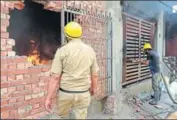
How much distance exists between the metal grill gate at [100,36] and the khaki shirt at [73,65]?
5.13ft

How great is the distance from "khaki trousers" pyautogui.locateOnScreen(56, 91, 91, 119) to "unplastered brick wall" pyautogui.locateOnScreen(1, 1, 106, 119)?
688 mm

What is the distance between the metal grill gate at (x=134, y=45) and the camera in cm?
758

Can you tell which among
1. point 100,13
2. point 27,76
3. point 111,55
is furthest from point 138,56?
point 27,76

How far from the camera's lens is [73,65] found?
11.8ft

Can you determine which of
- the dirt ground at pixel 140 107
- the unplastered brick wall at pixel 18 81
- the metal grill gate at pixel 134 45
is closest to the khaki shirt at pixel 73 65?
the unplastered brick wall at pixel 18 81

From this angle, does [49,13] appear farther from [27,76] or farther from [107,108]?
[107,108]

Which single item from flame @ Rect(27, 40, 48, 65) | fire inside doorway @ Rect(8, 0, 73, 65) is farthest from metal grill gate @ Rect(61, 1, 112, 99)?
flame @ Rect(27, 40, 48, 65)

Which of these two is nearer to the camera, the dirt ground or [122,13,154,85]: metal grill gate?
the dirt ground

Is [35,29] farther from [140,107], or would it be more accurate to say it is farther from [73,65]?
[140,107]

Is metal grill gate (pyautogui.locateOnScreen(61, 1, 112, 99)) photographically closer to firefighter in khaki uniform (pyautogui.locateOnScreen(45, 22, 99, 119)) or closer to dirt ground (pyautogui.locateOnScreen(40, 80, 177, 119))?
dirt ground (pyautogui.locateOnScreen(40, 80, 177, 119))

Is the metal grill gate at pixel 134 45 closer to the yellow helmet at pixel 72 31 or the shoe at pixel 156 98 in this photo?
the shoe at pixel 156 98

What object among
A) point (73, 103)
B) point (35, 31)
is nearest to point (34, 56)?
point (35, 31)

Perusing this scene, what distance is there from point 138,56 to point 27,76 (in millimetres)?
5000

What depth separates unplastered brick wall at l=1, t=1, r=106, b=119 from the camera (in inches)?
153
